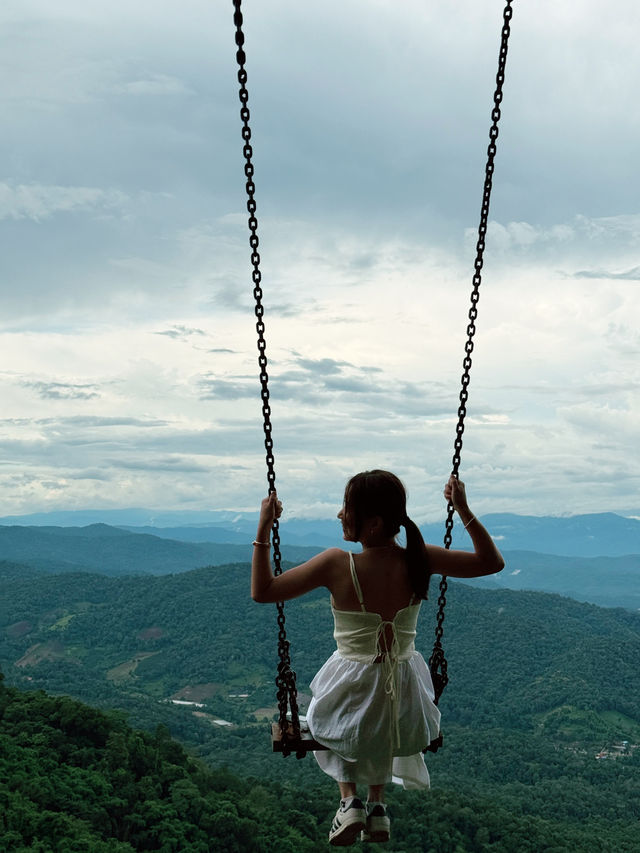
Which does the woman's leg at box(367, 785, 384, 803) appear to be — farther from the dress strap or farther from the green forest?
the green forest

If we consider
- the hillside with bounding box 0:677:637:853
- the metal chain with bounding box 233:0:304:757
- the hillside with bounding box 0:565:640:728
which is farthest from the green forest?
the metal chain with bounding box 233:0:304:757

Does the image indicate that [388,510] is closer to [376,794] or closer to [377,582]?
[377,582]

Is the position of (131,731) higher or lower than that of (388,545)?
lower

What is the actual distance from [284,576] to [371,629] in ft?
1.80

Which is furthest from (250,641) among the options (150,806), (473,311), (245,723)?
(473,311)

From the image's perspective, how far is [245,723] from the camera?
103500 millimetres

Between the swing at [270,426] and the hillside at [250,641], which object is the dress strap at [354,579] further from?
the hillside at [250,641]

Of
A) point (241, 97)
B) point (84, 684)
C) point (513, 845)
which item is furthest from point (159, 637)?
point (241, 97)

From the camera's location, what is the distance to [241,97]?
483 centimetres

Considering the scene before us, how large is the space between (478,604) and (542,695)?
128 ft

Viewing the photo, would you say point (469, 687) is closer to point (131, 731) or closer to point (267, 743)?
point (267, 743)

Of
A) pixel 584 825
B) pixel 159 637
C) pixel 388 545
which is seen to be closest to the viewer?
pixel 388 545

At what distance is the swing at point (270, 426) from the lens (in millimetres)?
4648

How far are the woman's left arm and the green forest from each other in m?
30.7
